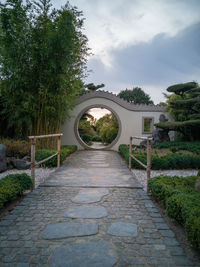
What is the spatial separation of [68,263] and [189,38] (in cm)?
692

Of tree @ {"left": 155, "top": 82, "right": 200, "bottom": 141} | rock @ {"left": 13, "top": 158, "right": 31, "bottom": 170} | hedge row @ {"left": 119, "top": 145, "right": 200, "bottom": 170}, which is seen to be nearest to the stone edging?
tree @ {"left": 155, "top": 82, "right": 200, "bottom": 141}

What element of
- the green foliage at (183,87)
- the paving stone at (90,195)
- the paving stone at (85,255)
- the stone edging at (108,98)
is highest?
the green foliage at (183,87)

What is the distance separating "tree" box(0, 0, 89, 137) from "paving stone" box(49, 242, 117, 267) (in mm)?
4280

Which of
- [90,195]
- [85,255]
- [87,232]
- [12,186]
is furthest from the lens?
[90,195]

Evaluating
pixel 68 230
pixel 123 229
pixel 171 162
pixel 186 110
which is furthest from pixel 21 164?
pixel 186 110

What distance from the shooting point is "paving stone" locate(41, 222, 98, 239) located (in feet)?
5.00

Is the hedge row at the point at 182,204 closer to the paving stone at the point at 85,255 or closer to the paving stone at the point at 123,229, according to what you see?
the paving stone at the point at 123,229

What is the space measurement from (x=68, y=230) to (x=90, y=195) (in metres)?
0.94

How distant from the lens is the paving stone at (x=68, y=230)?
152 cm

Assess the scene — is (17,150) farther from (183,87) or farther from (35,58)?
(183,87)

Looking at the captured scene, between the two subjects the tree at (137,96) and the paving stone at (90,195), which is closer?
the paving stone at (90,195)

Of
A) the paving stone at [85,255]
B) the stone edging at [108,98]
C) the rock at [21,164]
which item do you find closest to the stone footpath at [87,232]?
the paving stone at [85,255]

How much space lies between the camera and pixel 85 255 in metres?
1.26

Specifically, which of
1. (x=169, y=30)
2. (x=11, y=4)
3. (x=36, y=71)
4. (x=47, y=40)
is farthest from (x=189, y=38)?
(x=11, y=4)
